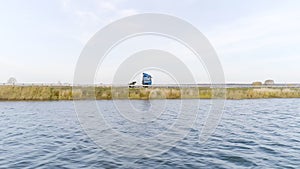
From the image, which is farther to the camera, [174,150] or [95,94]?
[95,94]

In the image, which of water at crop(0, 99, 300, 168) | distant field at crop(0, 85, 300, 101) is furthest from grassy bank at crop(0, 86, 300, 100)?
water at crop(0, 99, 300, 168)

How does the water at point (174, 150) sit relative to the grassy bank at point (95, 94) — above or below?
below

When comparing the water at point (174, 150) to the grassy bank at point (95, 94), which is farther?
the grassy bank at point (95, 94)

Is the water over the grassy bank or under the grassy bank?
under

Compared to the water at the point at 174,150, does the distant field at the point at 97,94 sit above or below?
above

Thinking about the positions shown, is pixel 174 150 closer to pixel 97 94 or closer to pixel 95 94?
pixel 97 94

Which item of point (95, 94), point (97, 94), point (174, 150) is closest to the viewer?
point (174, 150)

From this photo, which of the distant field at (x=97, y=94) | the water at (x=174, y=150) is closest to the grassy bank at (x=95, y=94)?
the distant field at (x=97, y=94)

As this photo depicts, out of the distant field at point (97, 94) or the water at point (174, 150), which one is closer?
the water at point (174, 150)

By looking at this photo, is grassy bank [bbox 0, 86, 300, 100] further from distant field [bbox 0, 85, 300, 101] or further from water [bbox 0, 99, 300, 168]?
water [bbox 0, 99, 300, 168]

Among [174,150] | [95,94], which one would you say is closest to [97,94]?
[95,94]

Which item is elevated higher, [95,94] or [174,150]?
[95,94]

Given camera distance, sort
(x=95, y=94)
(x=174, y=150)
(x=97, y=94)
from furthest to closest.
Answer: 1. (x=95, y=94)
2. (x=97, y=94)
3. (x=174, y=150)

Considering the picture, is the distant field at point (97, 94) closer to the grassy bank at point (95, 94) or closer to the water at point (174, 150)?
the grassy bank at point (95, 94)
